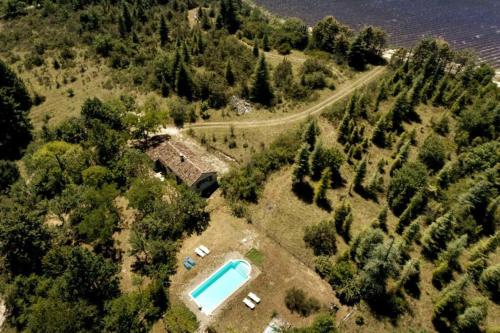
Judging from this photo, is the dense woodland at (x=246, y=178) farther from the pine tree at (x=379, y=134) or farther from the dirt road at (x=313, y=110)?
the dirt road at (x=313, y=110)

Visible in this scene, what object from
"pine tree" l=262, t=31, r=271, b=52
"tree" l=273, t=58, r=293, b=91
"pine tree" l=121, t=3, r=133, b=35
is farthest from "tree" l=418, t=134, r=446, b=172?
"pine tree" l=121, t=3, r=133, b=35

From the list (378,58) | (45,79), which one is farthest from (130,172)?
(378,58)

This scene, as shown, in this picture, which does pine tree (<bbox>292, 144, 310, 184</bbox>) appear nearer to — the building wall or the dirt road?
the building wall

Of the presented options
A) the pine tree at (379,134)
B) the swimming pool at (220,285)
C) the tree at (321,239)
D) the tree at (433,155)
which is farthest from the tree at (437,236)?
the swimming pool at (220,285)

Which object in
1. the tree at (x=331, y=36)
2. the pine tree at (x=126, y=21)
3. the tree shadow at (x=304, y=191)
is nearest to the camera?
the tree shadow at (x=304, y=191)

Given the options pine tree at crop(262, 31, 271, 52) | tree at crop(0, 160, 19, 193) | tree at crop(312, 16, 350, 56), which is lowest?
tree at crop(0, 160, 19, 193)

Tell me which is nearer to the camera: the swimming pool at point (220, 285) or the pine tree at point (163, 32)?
the swimming pool at point (220, 285)

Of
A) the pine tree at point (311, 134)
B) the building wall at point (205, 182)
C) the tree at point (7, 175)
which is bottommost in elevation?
the tree at point (7, 175)
